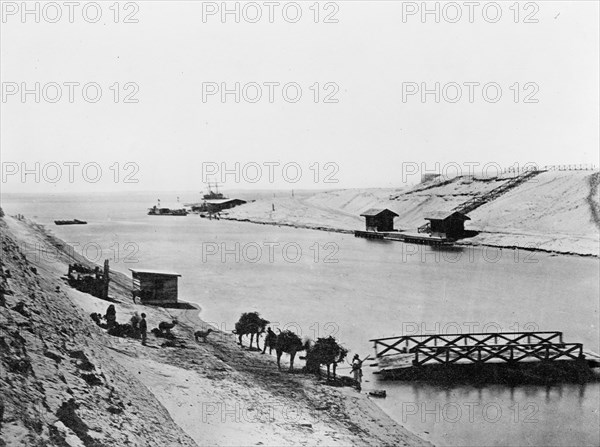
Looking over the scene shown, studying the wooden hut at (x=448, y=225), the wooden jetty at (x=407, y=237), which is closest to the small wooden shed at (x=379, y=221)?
the wooden jetty at (x=407, y=237)

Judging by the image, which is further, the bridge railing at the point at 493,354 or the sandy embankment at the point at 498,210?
the sandy embankment at the point at 498,210

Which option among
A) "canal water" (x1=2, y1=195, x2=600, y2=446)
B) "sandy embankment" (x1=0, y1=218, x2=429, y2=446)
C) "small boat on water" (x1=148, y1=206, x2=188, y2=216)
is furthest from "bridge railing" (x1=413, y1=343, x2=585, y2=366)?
"small boat on water" (x1=148, y1=206, x2=188, y2=216)

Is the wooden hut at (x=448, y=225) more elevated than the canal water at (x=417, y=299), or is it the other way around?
the wooden hut at (x=448, y=225)

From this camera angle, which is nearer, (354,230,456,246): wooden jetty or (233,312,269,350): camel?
(233,312,269,350): camel

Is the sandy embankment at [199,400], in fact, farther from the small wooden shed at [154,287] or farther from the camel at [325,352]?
the small wooden shed at [154,287]

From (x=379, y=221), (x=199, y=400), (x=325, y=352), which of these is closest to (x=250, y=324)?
(x=325, y=352)

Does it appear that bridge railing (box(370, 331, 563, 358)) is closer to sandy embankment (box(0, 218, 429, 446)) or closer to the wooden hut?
sandy embankment (box(0, 218, 429, 446))

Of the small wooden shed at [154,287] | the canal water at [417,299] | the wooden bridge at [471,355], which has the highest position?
the small wooden shed at [154,287]
